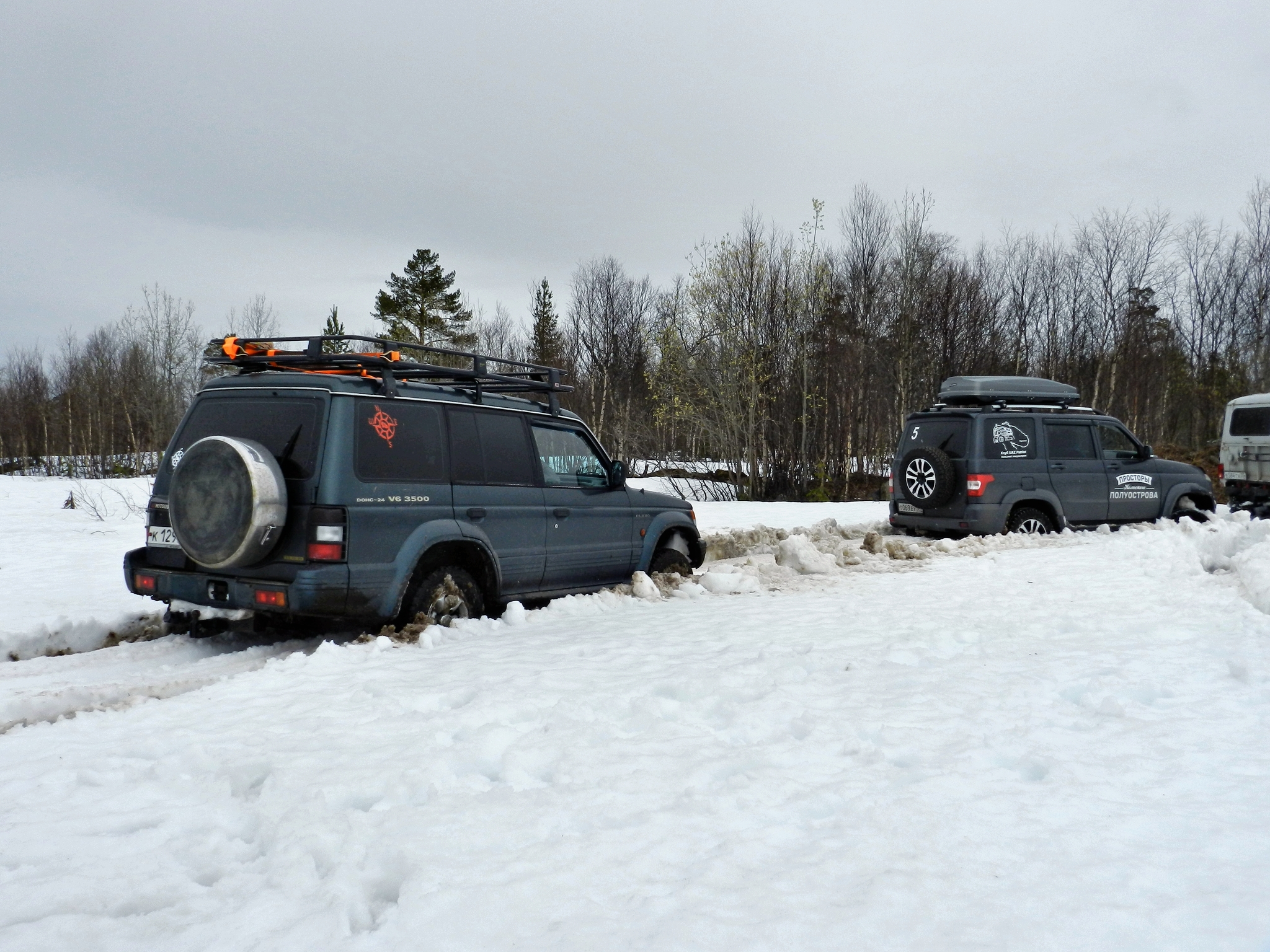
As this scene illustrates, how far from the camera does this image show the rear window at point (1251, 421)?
16953 mm

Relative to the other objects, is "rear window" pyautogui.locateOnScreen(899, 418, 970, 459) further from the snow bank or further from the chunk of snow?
the snow bank

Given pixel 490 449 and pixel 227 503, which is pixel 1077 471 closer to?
pixel 490 449

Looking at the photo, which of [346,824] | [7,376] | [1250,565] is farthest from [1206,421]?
[7,376]

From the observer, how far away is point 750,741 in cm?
374

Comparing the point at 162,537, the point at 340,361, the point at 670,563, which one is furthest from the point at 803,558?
the point at 162,537

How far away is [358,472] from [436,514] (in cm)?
65

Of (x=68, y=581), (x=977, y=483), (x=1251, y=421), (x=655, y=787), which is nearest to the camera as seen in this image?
(x=655, y=787)

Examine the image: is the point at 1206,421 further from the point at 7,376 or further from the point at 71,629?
the point at 7,376

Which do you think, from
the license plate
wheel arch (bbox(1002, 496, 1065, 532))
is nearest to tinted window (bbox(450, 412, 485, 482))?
the license plate

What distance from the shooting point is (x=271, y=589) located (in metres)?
5.18

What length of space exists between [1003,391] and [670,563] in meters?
6.03

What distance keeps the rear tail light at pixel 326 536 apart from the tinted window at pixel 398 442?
32 cm

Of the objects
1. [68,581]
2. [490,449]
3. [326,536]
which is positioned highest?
[490,449]

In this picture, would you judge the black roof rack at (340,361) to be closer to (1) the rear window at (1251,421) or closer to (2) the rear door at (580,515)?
(2) the rear door at (580,515)
